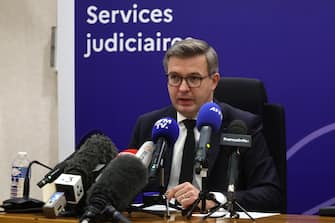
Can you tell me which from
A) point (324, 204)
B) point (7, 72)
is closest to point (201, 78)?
point (324, 204)

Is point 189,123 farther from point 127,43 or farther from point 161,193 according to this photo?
point 127,43

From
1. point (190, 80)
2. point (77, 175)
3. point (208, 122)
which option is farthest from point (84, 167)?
point (190, 80)

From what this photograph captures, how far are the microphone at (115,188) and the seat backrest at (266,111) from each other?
155cm

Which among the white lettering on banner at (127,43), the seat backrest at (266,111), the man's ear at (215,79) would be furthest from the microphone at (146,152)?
the white lettering on banner at (127,43)

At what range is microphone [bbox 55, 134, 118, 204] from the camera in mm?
2062

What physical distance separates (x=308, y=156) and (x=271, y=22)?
81 cm

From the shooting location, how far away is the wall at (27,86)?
4668 mm

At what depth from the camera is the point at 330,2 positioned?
3844 mm

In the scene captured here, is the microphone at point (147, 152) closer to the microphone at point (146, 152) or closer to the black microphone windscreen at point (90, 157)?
the microphone at point (146, 152)

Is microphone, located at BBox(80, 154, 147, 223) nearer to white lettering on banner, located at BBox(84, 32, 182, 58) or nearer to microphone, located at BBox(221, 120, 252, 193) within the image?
microphone, located at BBox(221, 120, 252, 193)

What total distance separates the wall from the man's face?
1.74m

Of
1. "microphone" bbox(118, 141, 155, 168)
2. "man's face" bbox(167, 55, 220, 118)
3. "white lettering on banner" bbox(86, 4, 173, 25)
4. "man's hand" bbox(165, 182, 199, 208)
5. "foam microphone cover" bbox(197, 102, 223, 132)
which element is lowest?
"man's hand" bbox(165, 182, 199, 208)

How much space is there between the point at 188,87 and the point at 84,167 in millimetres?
1157

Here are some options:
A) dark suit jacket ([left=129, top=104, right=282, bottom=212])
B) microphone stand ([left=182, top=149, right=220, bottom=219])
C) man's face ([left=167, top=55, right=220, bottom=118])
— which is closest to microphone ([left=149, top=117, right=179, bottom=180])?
microphone stand ([left=182, top=149, right=220, bottom=219])
